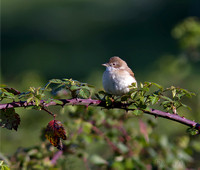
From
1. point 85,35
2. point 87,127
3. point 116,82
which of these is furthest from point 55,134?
point 85,35

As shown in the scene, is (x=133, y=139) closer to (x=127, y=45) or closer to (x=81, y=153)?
(x=81, y=153)

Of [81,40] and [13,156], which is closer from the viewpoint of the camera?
[13,156]

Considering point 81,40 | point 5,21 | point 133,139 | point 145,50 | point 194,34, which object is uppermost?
point 5,21

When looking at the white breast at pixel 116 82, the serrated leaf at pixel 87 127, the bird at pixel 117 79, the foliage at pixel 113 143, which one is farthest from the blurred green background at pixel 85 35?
the serrated leaf at pixel 87 127

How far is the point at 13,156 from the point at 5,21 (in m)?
22.4

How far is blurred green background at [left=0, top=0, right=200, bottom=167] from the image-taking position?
698 inches

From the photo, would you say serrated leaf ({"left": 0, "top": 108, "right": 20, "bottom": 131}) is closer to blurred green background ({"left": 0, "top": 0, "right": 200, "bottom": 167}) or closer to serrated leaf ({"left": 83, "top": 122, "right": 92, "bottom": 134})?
serrated leaf ({"left": 83, "top": 122, "right": 92, "bottom": 134})

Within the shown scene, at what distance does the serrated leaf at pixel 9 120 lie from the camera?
2.12 meters

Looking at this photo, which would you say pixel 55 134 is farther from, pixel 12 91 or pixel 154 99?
pixel 154 99

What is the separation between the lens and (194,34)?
17.6ft

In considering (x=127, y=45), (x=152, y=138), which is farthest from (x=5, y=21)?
(x=152, y=138)

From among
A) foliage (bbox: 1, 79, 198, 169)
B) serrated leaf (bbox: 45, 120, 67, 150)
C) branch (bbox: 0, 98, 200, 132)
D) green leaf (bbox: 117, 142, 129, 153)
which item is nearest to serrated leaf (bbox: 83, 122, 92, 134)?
foliage (bbox: 1, 79, 198, 169)

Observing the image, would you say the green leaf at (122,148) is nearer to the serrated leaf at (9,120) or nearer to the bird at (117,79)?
the bird at (117,79)

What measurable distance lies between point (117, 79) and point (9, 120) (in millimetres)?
1581
